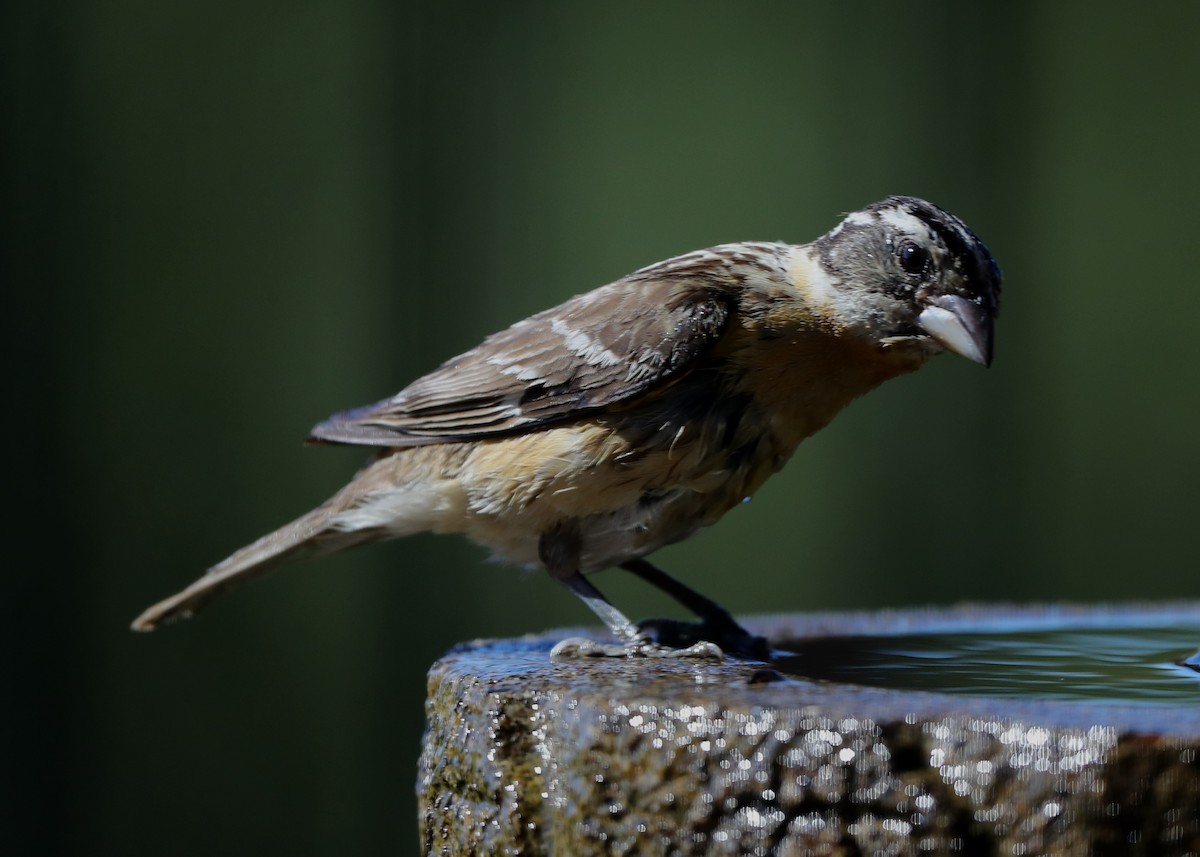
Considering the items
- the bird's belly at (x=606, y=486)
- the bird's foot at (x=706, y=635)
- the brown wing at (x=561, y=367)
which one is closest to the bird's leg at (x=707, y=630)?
the bird's foot at (x=706, y=635)

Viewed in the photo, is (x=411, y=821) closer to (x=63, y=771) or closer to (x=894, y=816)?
(x=63, y=771)

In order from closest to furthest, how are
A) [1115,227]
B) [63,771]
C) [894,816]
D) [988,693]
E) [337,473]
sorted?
[894,816]
[988,693]
[63,771]
[337,473]
[1115,227]

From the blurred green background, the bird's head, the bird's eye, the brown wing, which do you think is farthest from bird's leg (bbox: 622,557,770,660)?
the blurred green background

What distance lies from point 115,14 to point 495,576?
9.95 feet

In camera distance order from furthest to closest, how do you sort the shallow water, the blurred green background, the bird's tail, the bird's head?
the blurred green background
the bird's tail
the bird's head
the shallow water

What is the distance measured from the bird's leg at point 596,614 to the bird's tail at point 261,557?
0.51 metres

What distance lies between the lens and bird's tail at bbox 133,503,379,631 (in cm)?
343

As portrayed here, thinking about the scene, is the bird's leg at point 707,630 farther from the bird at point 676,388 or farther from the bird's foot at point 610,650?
the bird's foot at point 610,650

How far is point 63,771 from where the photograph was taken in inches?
243

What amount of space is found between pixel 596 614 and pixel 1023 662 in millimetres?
873

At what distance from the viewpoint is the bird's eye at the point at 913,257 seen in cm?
296

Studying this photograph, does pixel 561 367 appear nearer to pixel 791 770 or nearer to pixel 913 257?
pixel 913 257

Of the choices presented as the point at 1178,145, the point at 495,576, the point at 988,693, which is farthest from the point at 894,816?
the point at 1178,145

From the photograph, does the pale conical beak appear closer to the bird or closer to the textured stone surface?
the bird
